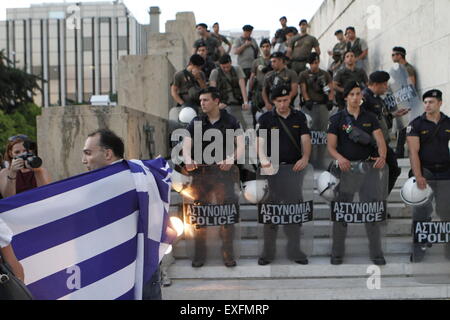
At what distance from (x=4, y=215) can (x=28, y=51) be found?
80663 mm

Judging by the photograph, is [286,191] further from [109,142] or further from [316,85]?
[316,85]

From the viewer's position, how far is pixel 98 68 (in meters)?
78.8

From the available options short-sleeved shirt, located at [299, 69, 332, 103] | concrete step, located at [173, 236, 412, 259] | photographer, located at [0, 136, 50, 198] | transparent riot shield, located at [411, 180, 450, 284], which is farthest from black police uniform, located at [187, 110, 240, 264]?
short-sleeved shirt, located at [299, 69, 332, 103]

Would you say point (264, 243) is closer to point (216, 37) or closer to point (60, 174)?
point (60, 174)

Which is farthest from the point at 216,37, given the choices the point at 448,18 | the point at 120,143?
the point at 120,143

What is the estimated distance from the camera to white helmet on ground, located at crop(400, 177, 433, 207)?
5.75m

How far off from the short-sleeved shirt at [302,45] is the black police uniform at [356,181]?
5564 millimetres

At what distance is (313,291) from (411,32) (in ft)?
21.0

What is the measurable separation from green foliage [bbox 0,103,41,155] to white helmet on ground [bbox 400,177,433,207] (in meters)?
20.2

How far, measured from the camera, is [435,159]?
19.2 ft

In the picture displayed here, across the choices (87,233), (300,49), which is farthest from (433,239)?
(300,49)

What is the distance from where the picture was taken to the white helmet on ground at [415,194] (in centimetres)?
575

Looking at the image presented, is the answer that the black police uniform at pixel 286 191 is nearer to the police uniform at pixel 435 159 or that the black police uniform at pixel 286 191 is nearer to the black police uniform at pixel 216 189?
the black police uniform at pixel 216 189

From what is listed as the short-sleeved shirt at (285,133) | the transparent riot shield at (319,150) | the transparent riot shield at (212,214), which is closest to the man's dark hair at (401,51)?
the transparent riot shield at (319,150)
